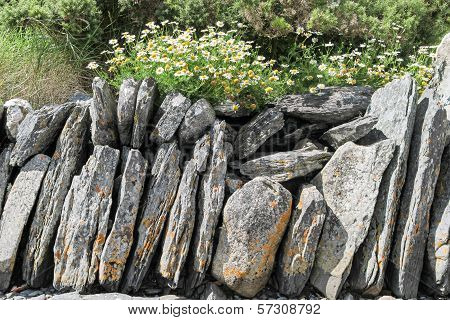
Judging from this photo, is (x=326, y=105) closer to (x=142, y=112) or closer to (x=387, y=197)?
(x=387, y=197)

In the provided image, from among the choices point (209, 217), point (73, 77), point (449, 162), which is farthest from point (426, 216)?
point (73, 77)

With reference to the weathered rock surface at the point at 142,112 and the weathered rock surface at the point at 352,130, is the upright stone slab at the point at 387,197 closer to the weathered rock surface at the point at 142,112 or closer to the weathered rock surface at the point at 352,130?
the weathered rock surface at the point at 352,130

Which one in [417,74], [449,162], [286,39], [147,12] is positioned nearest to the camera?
[449,162]

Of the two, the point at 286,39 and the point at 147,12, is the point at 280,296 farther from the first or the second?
the point at 147,12

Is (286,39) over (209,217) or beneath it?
over

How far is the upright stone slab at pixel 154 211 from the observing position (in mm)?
4812

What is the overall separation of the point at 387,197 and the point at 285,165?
0.93 meters

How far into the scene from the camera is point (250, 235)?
4.81 m

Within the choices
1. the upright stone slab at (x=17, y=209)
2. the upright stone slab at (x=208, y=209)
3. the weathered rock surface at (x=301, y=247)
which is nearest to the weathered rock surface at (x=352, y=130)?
the weathered rock surface at (x=301, y=247)

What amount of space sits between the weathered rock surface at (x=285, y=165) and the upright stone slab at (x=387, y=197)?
2.03 ft

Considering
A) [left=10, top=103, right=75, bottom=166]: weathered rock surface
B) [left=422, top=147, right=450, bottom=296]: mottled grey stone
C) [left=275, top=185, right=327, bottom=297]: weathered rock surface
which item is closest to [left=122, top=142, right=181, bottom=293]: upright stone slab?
[left=10, top=103, right=75, bottom=166]: weathered rock surface

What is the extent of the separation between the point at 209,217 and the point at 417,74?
129 inches

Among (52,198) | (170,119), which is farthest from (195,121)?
(52,198)

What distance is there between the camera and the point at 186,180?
4953 mm
